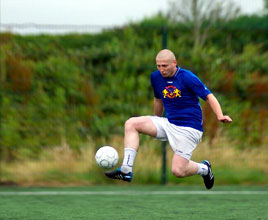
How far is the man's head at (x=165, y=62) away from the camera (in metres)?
6.38

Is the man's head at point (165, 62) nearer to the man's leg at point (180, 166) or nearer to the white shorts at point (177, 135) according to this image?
the white shorts at point (177, 135)

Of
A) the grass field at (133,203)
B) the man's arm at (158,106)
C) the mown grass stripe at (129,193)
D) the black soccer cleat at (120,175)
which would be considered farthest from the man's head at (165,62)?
the mown grass stripe at (129,193)

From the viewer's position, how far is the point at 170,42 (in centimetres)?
1490

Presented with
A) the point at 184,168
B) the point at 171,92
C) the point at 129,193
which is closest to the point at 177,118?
the point at 171,92

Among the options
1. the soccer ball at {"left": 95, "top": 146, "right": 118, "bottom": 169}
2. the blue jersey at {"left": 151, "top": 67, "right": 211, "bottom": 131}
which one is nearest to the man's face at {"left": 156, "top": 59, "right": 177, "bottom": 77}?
the blue jersey at {"left": 151, "top": 67, "right": 211, "bottom": 131}

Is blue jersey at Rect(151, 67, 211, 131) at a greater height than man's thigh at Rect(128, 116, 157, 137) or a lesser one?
greater

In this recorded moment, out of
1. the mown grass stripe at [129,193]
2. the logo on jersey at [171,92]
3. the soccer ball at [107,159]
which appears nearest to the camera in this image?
the soccer ball at [107,159]

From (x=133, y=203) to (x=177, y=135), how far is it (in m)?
1.66

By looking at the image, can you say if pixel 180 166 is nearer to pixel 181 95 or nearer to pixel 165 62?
pixel 181 95

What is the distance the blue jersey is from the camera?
21.5ft

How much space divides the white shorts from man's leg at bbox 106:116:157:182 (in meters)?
0.09

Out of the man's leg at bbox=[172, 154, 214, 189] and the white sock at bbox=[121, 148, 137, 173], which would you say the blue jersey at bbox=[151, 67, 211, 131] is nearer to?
the man's leg at bbox=[172, 154, 214, 189]

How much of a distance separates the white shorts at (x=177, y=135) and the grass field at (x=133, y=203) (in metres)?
0.75

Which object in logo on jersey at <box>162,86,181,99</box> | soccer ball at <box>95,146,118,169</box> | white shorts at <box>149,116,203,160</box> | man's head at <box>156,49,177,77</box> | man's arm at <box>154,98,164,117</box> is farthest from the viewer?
man's arm at <box>154,98,164,117</box>
